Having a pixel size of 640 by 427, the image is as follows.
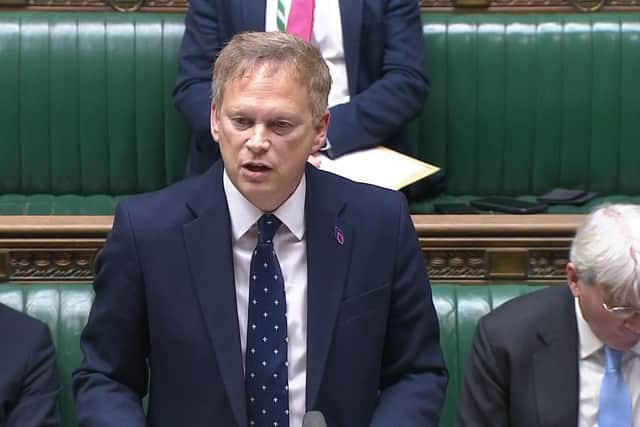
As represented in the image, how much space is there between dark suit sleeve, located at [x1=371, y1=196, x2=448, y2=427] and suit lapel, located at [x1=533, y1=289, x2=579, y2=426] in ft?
0.44

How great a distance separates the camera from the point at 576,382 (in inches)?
50.1

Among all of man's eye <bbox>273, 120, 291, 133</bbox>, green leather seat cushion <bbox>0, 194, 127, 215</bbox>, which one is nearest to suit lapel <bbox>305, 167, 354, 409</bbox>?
man's eye <bbox>273, 120, 291, 133</bbox>

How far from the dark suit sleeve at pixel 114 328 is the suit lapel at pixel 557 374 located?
0.39 meters

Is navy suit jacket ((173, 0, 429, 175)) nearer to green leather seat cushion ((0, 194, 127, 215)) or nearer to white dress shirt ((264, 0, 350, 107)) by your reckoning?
white dress shirt ((264, 0, 350, 107))

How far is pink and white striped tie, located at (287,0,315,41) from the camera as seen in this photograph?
6.59ft

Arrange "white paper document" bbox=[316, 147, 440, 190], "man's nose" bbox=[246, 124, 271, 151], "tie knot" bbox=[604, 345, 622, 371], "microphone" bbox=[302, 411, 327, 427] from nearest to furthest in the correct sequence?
1. "microphone" bbox=[302, 411, 327, 427]
2. "man's nose" bbox=[246, 124, 271, 151]
3. "tie knot" bbox=[604, 345, 622, 371]
4. "white paper document" bbox=[316, 147, 440, 190]

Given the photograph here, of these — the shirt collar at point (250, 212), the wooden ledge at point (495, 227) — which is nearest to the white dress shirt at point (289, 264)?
the shirt collar at point (250, 212)

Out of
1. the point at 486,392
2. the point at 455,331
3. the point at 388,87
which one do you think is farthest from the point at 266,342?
the point at 388,87

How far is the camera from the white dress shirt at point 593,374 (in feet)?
4.17

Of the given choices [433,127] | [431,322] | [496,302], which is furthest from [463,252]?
[431,322]

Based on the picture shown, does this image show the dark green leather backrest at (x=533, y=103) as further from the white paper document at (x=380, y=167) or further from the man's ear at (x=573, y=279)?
the man's ear at (x=573, y=279)

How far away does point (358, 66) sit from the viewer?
2.06 meters

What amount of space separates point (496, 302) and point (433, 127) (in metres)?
0.76

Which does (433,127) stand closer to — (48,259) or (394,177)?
(394,177)
